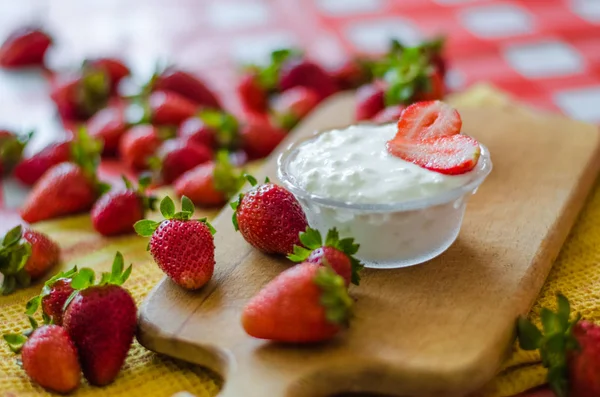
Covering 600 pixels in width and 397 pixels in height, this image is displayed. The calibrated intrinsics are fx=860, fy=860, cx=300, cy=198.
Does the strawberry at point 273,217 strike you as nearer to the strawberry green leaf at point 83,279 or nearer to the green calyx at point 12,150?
the strawberry green leaf at point 83,279

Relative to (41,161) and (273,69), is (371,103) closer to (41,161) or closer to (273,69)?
(273,69)

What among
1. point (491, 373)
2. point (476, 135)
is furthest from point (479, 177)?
point (476, 135)

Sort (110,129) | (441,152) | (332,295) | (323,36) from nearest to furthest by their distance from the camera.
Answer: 1. (332,295)
2. (441,152)
3. (110,129)
4. (323,36)

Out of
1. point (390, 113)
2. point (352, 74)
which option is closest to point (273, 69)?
point (352, 74)

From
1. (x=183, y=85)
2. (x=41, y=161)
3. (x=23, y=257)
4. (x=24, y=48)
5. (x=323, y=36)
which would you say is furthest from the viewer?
(x=323, y=36)

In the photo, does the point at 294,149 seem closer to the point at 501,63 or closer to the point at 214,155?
the point at 214,155

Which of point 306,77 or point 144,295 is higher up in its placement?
point 144,295

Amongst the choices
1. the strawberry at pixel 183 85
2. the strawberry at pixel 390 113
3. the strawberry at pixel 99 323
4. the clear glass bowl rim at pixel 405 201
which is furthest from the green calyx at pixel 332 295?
the strawberry at pixel 183 85
